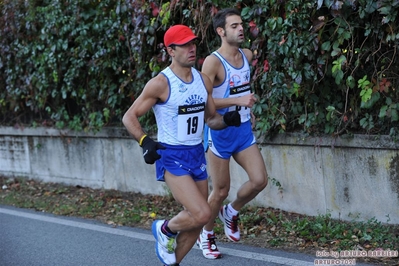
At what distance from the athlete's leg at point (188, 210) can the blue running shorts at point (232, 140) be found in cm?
74

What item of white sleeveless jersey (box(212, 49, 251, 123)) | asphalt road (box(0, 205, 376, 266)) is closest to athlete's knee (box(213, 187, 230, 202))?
asphalt road (box(0, 205, 376, 266))

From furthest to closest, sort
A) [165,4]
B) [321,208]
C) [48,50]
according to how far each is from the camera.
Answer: [48,50]
[165,4]
[321,208]

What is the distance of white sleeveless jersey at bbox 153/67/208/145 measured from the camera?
5.22 m

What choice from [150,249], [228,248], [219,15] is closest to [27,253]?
[150,249]

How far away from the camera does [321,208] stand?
7289 mm

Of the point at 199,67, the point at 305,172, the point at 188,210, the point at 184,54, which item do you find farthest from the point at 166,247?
the point at 199,67

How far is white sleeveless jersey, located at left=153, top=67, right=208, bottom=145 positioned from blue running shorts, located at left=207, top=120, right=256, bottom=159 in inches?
27.6

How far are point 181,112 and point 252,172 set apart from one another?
1.08 meters

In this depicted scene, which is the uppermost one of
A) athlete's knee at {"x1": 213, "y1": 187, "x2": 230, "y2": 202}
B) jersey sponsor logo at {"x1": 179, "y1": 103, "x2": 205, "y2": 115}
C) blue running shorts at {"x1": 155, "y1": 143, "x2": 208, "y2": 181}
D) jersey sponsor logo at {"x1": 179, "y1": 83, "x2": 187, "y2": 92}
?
jersey sponsor logo at {"x1": 179, "y1": 83, "x2": 187, "y2": 92}

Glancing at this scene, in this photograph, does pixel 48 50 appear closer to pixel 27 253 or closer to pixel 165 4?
pixel 165 4

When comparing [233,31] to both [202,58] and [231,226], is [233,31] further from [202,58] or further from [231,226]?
[202,58]

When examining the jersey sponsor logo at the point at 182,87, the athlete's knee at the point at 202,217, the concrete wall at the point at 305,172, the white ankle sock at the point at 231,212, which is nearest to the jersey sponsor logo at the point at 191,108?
the jersey sponsor logo at the point at 182,87

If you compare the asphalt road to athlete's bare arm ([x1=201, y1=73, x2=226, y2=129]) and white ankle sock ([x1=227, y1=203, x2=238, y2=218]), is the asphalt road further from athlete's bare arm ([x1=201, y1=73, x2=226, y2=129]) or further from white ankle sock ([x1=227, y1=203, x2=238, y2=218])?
athlete's bare arm ([x1=201, y1=73, x2=226, y2=129])

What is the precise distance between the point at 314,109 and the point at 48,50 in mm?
4781
